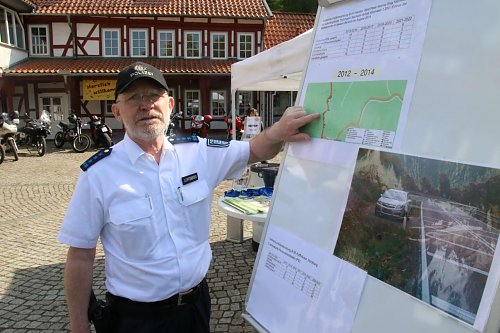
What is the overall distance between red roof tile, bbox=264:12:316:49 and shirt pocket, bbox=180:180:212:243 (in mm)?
20108

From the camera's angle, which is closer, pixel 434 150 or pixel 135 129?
pixel 434 150

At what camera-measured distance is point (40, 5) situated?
18.7 metres

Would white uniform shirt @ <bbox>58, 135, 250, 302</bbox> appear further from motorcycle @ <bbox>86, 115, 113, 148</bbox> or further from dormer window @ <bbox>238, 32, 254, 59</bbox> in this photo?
dormer window @ <bbox>238, 32, 254, 59</bbox>

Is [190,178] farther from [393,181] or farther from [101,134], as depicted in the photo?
[101,134]

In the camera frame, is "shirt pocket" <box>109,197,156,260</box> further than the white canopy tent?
No

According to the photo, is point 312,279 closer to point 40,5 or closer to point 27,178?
point 27,178

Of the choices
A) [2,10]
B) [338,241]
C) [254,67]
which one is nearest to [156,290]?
[338,241]

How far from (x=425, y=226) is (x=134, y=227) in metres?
1.17

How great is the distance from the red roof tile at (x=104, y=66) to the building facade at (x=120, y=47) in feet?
0.15

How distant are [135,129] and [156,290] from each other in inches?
28.0

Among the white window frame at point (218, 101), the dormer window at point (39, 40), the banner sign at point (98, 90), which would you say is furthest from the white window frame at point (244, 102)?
the dormer window at point (39, 40)

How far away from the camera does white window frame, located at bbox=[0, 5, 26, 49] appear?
17328 mm

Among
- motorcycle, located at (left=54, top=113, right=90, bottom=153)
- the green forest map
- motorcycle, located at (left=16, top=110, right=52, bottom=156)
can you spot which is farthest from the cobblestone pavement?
motorcycle, located at (left=54, top=113, right=90, bottom=153)

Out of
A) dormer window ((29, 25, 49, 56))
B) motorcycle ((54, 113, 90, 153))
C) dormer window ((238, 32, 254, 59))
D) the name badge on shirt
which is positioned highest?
dormer window ((238, 32, 254, 59))
